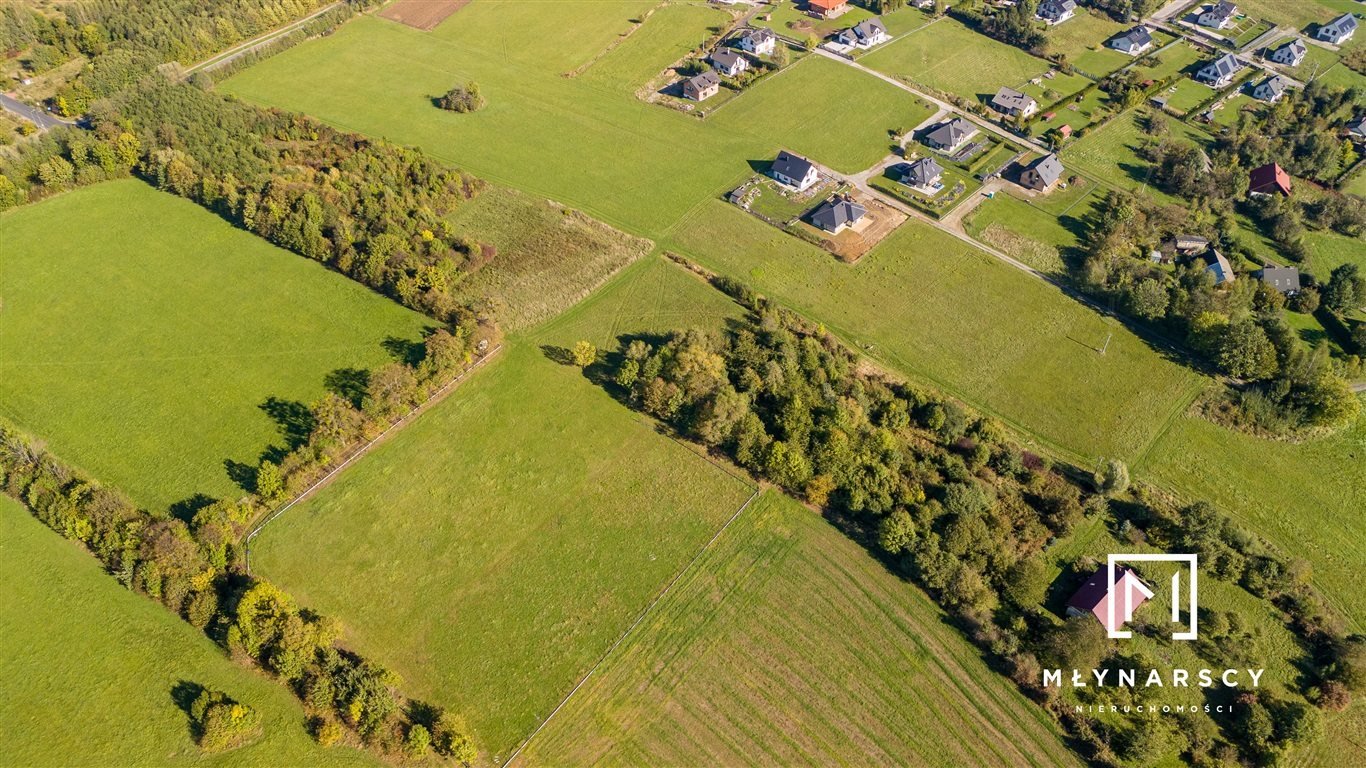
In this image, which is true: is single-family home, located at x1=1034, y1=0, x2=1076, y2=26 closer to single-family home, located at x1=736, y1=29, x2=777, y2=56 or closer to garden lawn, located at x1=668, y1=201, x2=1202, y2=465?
single-family home, located at x1=736, y1=29, x2=777, y2=56

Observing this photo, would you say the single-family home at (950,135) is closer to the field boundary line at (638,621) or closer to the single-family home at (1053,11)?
the single-family home at (1053,11)

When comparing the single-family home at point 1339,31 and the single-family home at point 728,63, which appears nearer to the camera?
the single-family home at point 728,63

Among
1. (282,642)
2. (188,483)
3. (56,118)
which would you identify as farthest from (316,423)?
(56,118)

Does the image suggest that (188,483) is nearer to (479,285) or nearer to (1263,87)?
(479,285)

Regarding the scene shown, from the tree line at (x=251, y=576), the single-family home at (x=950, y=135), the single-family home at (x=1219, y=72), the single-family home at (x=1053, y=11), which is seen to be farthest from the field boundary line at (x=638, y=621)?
the single-family home at (x=1053, y=11)

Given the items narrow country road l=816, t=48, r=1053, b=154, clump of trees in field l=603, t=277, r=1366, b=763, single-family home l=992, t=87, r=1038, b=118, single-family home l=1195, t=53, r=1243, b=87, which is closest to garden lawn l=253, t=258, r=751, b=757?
clump of trees in field l=603, t=277, r=1366, b=763
